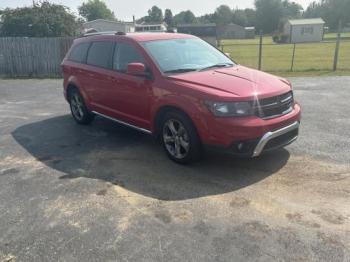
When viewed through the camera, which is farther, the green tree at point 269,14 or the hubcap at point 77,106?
the green tree at point 269,14

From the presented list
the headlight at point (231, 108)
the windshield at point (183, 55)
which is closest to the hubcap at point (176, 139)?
the headlight at point (231, 108)

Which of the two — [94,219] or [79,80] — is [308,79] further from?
[94,219]

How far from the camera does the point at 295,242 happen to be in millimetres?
3201

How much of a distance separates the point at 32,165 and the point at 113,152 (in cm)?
121

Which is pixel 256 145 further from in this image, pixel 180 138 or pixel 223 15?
pixel 223 15

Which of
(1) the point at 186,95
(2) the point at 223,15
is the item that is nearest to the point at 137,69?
(1) the point at 186,95

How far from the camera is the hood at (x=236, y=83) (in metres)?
4.46

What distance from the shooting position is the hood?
446 centimetres

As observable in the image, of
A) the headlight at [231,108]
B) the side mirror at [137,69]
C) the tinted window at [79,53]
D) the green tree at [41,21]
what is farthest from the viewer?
the green tree at [41,21]

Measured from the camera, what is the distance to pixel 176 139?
16.3ft

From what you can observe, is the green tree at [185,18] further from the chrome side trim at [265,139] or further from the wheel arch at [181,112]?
the chrome side trim at [265,139]

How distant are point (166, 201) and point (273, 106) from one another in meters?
1.82

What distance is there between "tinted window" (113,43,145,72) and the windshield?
0.66 feet

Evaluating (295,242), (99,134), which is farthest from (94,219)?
(99,134)
